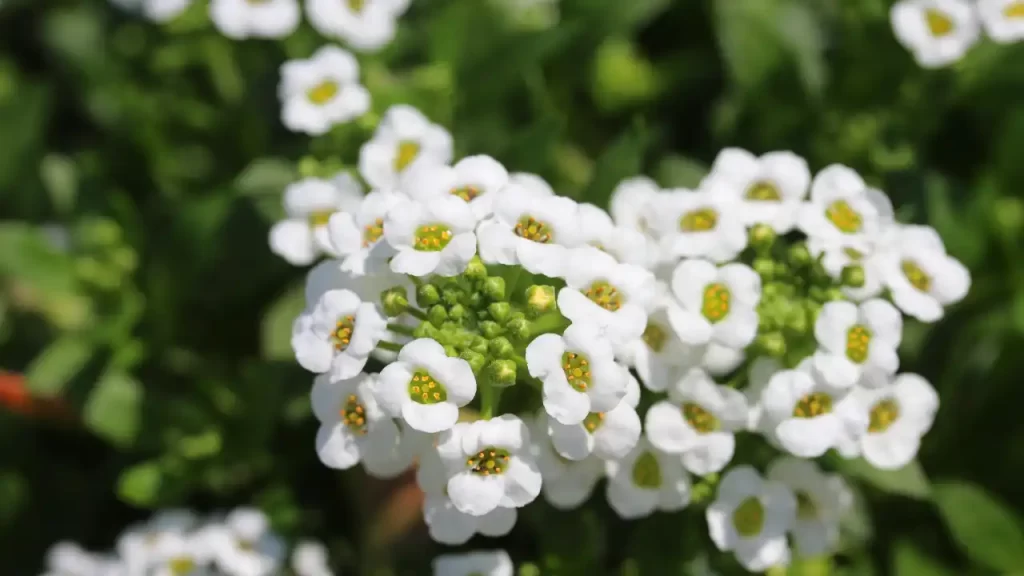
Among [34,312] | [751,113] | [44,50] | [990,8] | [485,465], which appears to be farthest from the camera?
[44,50]

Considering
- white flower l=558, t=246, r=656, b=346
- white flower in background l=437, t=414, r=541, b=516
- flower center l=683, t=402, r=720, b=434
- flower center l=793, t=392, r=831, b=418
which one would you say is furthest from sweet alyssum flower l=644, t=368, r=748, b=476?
white flower in background l=437, t=414, r=541, b=516

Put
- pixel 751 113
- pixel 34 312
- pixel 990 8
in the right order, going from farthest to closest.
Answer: pixel 34 312
pixel 751 113
pixel 990 8

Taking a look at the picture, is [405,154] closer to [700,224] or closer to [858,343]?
[700,224]

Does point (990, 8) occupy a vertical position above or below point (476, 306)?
above

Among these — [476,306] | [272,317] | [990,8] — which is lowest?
[272,317]

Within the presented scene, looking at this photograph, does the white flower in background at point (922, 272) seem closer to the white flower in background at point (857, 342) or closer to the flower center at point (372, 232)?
the white flower in background at point (857, 342)

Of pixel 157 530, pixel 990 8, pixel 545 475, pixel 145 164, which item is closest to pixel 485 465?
pixel 545 475

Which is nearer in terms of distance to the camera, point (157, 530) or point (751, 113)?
point (157, 530)

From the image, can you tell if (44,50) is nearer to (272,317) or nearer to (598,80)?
(272,317)
